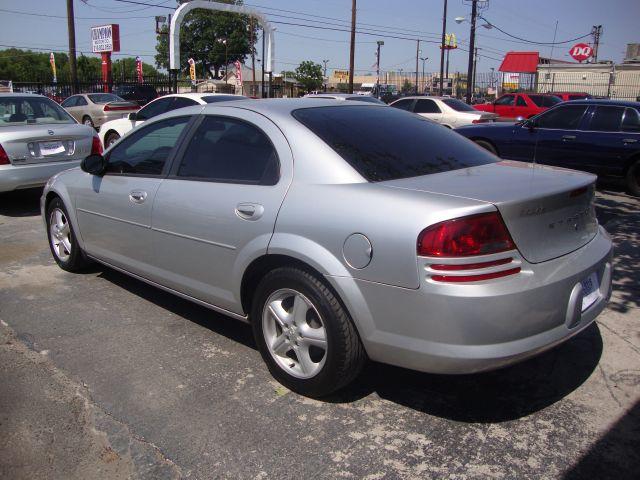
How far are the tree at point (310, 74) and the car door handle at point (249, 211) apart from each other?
59818 millimetres

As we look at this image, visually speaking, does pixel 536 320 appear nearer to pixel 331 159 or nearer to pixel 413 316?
pixel 413 316

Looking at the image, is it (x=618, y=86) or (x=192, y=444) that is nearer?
(x=192, y=444)

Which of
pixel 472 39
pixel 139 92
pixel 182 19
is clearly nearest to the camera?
pixel 182 19

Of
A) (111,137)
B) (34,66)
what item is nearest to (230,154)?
(111,137)

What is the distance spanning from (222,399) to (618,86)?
132 ft

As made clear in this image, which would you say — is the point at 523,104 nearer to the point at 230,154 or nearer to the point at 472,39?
the point at 472,39

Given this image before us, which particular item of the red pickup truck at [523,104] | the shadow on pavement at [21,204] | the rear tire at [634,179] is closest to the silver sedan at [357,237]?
the shadow on pavement at [21,204]

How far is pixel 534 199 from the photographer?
2.72 meters

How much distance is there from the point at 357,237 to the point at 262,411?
42.3 inches

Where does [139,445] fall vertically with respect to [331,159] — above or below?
below

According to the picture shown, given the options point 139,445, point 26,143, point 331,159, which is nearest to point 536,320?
point 331,159

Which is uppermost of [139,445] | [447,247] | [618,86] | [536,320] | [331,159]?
[618,86]

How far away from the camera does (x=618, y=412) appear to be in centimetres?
298

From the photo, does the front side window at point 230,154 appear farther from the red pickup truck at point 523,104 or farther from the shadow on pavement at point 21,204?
the red pickup truck at point 523,104
